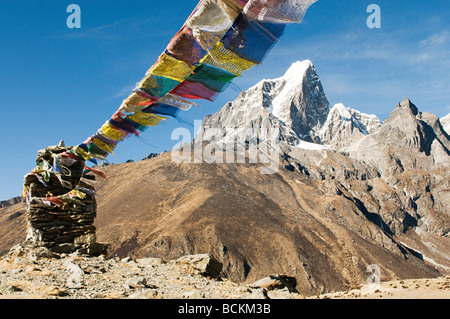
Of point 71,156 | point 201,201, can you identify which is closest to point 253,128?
point 201,201

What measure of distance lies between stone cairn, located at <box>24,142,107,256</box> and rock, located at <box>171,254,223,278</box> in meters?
3.22

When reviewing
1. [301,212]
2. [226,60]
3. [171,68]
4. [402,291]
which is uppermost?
[301,212]

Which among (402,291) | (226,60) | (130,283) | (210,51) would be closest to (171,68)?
(210,51)

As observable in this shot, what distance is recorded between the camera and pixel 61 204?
36.4ft

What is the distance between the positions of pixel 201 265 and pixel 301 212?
71.1 meters

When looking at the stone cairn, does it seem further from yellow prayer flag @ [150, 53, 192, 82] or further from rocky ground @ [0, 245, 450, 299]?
yellow prayer flag @ [150, 53, 192, 82]

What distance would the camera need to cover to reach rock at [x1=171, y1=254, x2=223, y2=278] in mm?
9587

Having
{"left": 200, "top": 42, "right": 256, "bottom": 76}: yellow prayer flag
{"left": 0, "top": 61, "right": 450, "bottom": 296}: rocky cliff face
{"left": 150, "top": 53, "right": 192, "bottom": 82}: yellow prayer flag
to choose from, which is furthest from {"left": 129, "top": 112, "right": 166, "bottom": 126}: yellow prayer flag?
{"left": 0, "top": 61, "right": 450, "bottom": 296}: rocky cliff face

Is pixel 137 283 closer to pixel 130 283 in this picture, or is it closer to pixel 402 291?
pixel 130 283

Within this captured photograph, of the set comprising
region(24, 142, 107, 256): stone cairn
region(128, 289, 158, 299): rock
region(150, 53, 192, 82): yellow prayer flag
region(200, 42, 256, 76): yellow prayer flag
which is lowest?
region(128, 289, 158, 299): rock

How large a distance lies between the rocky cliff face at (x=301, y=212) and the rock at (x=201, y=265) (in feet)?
129

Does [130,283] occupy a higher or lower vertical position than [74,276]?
lower

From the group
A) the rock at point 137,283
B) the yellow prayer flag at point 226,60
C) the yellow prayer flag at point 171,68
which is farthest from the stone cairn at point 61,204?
the yellow prayer flag at point 226,60

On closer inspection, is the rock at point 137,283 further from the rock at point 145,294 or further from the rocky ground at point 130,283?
the rock at point 145,294
